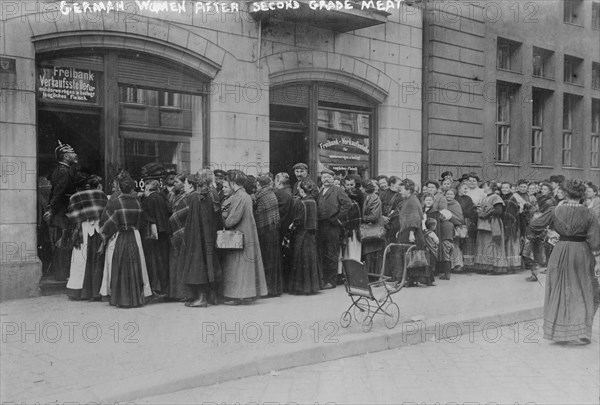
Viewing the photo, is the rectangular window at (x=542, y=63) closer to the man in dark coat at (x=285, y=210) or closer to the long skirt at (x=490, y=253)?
the long skirt at (x=490, y=253)

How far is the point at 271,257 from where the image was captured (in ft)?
32.2

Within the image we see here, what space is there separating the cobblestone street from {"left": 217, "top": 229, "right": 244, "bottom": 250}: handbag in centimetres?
253

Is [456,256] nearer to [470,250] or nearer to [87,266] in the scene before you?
[470,250]

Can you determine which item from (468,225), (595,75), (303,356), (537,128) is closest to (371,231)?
(468,225)

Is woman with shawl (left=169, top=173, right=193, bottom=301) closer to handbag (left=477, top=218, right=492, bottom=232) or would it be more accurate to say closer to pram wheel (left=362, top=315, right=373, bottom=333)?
pram wheel (left=362, top=315, right=373, bottom=333)

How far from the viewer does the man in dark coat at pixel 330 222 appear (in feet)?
34.3

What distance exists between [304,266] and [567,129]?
424 inches

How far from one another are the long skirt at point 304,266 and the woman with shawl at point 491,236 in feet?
13.6

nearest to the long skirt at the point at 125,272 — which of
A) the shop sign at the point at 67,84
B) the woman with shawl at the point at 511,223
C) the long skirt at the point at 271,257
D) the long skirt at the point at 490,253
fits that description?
the long skirt at the point at 271,257

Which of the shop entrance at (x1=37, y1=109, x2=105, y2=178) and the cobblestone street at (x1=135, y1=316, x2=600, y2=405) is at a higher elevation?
the shop entrance at (x1=37, y1=109, x2=105, y2=178)

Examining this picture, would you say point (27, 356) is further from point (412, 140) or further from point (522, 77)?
point (522, 77)

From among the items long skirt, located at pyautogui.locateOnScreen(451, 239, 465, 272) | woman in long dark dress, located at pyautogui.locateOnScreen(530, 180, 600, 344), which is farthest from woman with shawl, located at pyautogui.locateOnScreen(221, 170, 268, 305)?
long skirt, located at pyautogui.locateOnScreen(451, 239, 465, 272)

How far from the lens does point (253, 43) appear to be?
1241 cm

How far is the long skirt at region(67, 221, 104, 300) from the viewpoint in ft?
29.8
